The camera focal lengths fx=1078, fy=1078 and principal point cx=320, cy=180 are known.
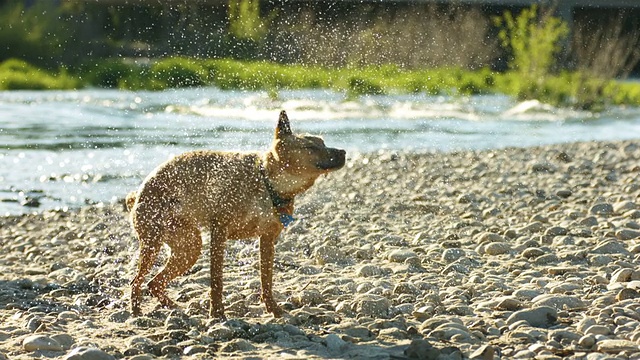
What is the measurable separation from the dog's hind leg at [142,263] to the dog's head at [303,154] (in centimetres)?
Result: 98

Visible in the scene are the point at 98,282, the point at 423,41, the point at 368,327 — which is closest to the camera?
the point at 368,327

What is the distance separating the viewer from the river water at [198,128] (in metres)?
16.2

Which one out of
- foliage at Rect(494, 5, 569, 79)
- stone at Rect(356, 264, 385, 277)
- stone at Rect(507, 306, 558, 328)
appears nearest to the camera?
stone at Rect(507, 306, 558, 328)

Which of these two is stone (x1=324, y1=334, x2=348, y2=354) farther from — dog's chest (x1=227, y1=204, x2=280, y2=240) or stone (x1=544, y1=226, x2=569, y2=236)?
stone (x1=544, y1=226, x2=569, y2=236)

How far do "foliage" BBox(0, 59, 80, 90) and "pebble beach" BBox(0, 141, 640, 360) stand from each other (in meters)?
20.4

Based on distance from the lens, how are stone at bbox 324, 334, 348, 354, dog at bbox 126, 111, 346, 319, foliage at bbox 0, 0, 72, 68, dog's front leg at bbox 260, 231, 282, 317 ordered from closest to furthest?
1. stone at bbox 324, 334, 348, 354
2. dog at bbox 126, 111, 346, 319
3. dog's front leg at bbox 260, 231, 282, 317
4. foliage at bbox 0, 0, 72, 68

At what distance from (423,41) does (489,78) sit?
3.95 meters

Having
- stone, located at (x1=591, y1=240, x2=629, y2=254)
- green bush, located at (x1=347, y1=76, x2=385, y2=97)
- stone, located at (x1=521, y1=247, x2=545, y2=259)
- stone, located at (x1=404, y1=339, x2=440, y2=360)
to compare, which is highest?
green bush, located at (x1=347, y1=76, x2=385, y2=97)

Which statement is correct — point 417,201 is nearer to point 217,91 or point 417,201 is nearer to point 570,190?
point 570,190

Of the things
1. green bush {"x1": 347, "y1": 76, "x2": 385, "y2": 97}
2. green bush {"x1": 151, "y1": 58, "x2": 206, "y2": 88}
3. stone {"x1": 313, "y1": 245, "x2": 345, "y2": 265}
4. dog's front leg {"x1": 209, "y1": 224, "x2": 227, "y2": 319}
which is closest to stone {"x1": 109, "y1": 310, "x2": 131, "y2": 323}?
dog's front leg {"x1": 209, "y1": 224, "x2": 227, "y2": 319}

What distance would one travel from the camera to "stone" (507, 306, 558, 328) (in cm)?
607

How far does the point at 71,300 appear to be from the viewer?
24.1 ft

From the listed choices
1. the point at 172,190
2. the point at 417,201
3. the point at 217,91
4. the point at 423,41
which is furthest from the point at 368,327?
the point at 423,41

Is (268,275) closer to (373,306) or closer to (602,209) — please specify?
(373,306)
